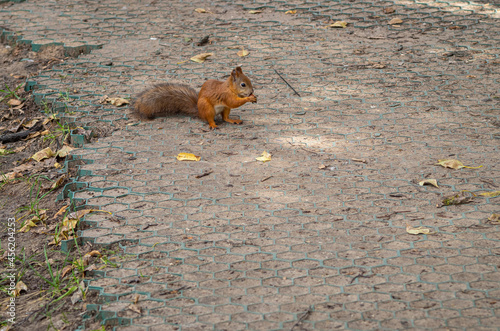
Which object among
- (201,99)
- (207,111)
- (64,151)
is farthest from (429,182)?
(64,151)

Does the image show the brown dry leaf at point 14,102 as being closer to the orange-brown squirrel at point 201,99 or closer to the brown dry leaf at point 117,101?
the brown dry leaf at point 117,101

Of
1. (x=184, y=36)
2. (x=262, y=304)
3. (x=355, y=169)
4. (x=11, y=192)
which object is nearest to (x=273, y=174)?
(x=355, y=169)

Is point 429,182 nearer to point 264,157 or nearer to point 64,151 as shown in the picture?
point 264,157

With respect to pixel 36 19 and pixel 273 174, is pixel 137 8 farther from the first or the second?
pixel 273 174

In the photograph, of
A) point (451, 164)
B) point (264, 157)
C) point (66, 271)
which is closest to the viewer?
point (66, 271)

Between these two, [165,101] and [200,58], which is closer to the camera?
[165,101]

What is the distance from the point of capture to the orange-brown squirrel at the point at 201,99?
206 inches

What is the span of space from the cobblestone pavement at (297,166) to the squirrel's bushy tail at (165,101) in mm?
115

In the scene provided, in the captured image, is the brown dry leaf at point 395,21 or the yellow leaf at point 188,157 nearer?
the yellow leaf at point 188,157

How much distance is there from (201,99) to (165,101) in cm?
36

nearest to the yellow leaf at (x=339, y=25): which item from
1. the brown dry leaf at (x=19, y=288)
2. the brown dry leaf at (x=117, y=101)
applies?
the brown dry leaf at (x=117, y=101)

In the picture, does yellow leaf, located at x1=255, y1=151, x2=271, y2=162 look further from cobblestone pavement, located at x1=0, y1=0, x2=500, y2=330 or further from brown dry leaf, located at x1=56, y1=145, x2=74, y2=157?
brown dry leaf, located at x1=56, y1=145, x2=74, y2=157

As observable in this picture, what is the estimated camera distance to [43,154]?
209 inches

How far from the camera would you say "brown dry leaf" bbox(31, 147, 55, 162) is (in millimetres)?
5277
